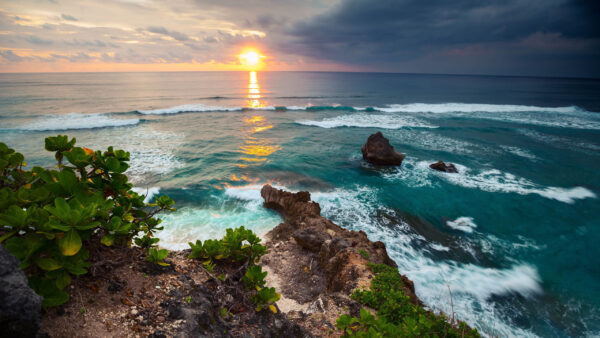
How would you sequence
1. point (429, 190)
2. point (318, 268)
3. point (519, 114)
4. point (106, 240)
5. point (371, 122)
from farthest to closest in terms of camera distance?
point (519, 114) → point (371, 122) → point (429, 190) → point (318, 268) → point (106, 240)

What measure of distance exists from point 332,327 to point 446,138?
85.6ft

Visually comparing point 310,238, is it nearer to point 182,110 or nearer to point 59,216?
point 59,216

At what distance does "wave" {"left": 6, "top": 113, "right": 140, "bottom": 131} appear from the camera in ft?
84.1

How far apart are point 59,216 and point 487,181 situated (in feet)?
63.1

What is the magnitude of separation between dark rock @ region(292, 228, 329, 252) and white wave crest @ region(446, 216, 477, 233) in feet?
22.6

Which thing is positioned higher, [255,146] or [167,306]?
[167,306]

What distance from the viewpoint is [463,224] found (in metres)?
11.2

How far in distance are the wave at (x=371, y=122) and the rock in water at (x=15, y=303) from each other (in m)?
28.6

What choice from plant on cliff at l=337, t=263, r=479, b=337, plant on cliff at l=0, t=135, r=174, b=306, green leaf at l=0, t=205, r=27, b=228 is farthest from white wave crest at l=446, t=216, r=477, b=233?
green leaf at l=0, t=205, r=27, b=228

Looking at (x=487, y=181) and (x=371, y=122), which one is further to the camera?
(x=371, y=122)

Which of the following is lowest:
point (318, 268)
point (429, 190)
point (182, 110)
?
point (318, 268)

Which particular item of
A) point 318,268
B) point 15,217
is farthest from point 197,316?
point 318,268

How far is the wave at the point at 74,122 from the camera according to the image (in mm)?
25645

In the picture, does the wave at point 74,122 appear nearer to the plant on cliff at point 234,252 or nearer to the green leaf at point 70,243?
the plant on cliff at point 234,252
